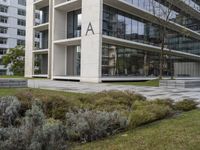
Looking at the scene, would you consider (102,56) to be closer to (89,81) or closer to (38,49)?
(89,81)

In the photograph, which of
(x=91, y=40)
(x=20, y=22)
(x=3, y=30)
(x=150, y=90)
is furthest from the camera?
(x=20, y=22)

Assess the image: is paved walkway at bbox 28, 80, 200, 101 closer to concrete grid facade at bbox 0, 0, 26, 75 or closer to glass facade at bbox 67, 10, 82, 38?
glass facade at bbox 67, 10, 82, 38

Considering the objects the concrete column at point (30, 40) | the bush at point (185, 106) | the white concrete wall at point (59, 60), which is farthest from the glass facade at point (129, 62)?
the bush at point (185, 106)

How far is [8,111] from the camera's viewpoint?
6.36m

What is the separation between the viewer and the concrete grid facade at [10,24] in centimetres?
8069

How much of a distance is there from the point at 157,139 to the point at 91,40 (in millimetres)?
25545

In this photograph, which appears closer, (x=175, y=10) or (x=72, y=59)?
(x=72, y=59)

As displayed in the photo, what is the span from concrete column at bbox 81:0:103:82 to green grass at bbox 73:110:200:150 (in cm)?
2308

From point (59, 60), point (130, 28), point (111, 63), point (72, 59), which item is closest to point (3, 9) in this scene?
point (59, 60)

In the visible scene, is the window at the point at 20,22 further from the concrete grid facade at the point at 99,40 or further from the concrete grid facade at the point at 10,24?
the concrete grid facade at the point at 99,40

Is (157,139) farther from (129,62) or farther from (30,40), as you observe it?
(30,40)

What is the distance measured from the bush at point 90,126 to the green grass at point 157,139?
0.24 metres

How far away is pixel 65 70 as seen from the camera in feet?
124

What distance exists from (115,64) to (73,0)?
882cm
